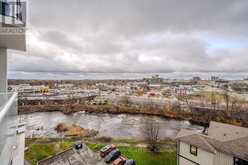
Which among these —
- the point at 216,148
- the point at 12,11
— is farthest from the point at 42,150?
the point at 12,11

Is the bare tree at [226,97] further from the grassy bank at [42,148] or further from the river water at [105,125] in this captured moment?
the grassy bank at [42,148]

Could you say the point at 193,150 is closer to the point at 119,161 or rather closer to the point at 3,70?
the point at 119,161

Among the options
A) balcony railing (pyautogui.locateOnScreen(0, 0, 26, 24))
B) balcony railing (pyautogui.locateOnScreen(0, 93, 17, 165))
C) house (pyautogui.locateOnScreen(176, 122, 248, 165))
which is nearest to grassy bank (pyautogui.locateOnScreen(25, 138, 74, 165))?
house (pyautogui.locateOnScreen(176, 122, 248, 165))

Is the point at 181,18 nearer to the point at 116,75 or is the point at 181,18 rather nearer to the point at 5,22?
the point at 5,22

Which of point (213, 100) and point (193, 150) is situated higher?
point (193, 150)

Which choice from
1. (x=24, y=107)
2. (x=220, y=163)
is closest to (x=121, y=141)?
(x=220, y=163)

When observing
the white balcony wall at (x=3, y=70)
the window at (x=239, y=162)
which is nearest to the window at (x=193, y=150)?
the window at (x=239, y=162)
